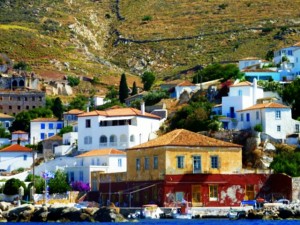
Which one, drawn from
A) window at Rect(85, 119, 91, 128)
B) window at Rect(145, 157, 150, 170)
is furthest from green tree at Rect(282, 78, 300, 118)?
window at Rect(145, 157, 150, 170)

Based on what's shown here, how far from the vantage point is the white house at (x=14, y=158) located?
115125 mm

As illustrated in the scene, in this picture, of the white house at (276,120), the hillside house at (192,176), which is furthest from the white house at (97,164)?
the hillside house at (192,176)

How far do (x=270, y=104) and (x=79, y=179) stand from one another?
64.0 feet

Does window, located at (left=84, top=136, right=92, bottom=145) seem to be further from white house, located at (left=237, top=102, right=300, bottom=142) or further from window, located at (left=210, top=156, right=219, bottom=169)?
window, located at (left=210, top=156, right=219, bottom=169)

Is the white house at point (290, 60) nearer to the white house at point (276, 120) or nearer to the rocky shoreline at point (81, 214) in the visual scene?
the white house at point (276, 120)

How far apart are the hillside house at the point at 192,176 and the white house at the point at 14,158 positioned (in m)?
29.7

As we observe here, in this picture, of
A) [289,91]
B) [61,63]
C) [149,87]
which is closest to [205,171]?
[289,91]

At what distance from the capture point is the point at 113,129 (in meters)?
110

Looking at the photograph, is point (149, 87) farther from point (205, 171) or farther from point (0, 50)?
point (205, 171)

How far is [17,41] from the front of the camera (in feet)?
631

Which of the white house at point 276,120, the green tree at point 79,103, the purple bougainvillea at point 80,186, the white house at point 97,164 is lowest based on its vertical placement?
the purple bougainvillea at point 80,186

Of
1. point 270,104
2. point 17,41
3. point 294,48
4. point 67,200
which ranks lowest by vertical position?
point 67,200

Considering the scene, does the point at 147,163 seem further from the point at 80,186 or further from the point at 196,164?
the point at 80,186

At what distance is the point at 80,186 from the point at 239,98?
20.1 m
